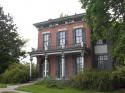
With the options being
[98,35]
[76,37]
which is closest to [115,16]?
[98,35]

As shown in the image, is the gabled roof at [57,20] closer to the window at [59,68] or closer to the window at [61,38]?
the window at [61,38]

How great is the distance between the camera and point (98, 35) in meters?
33.6

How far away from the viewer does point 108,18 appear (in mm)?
32500

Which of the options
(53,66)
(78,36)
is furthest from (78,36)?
(53,66)

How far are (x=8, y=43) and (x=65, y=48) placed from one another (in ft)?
49.2

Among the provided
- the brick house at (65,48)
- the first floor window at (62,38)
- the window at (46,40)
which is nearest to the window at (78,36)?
the brick house at (65,48)

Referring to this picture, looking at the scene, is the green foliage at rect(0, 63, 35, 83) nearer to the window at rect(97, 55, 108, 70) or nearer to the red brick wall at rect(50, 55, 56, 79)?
the red brick wall at rect(50, 55, 56, 79)

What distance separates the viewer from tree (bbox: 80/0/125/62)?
31428 mm

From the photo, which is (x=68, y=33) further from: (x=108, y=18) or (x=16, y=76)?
(x=108, y=18)

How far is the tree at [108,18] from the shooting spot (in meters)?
31.4

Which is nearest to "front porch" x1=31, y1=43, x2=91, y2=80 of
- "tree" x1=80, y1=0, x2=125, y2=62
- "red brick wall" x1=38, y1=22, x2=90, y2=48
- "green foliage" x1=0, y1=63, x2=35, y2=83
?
"red brick wall" x1=38, y1=22, x2=90, y2=48

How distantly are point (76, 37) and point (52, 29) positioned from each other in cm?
445

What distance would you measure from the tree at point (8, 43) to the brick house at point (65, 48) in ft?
26.8

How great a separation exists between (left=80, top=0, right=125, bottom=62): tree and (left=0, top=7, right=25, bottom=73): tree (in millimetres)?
22534
